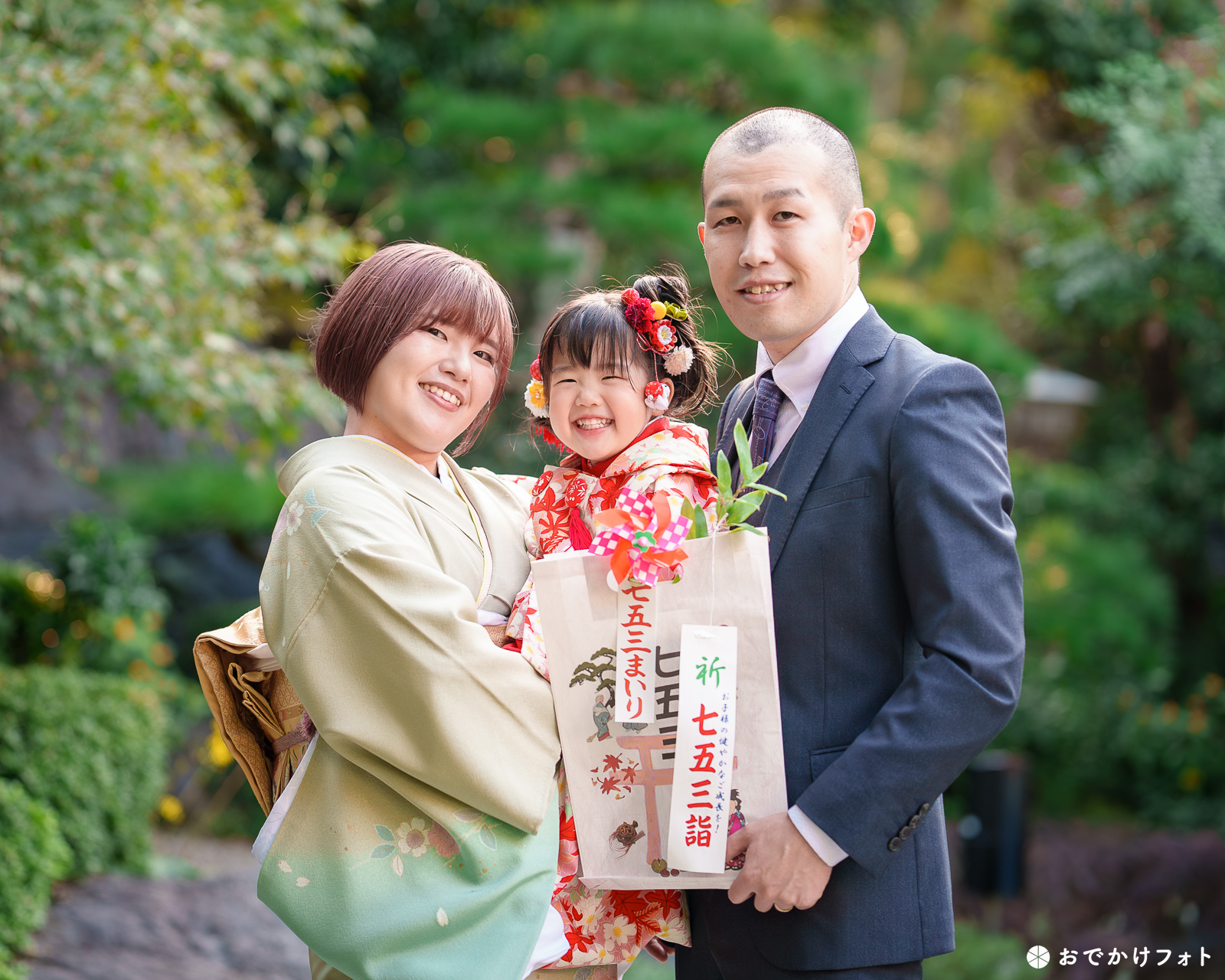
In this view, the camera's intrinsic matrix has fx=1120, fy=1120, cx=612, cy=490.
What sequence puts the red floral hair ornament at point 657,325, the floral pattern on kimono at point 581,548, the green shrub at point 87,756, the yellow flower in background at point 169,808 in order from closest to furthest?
the floral pattern on kimono at point 581,548 → the red floral hair ornament at point 657,325 → the green shrub at point 87,756 → the yellow flower in background at point 169,808

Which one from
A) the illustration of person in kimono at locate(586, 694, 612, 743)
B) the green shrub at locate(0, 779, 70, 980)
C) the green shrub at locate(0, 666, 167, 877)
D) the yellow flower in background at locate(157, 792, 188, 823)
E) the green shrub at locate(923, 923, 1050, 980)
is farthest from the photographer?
the yellow flower in background at locate(157, 792, 188, 823)

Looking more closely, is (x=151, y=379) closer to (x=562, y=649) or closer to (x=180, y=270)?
(x=180, y=270)

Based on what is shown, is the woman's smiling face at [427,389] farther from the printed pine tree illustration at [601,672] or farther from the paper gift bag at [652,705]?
the printed pine tree illustration at [601,672]

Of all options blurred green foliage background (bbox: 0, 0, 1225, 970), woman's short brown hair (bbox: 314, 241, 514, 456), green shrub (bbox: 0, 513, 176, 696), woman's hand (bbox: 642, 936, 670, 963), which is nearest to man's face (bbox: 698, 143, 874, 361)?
woman's short brown hair (bbox: 314, 241, 514, 456)

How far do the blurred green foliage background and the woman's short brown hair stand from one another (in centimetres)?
184

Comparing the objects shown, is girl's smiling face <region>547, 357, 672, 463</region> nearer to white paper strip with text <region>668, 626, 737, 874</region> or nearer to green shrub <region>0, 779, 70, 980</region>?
white paper strip with text <region>668, 626, 737, 874</region>

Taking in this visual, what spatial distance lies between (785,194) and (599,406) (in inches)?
21.1

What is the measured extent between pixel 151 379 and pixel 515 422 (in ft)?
8.96

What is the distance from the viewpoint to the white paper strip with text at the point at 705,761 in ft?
5.88

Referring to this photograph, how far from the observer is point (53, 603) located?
18.9 feet

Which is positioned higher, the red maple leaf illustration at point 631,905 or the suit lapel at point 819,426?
the suit lapel at point 819,426

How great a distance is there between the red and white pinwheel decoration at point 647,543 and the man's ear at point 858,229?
638mm

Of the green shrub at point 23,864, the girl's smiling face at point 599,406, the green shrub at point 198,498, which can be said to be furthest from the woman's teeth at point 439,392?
the green shrub at point 198,498

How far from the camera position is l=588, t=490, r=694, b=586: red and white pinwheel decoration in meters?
1.78
